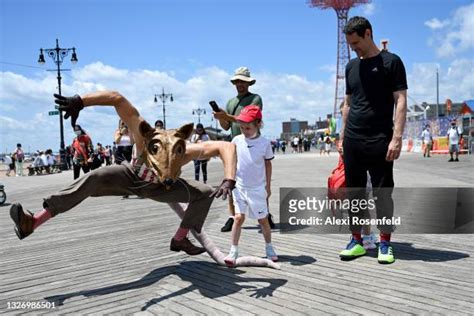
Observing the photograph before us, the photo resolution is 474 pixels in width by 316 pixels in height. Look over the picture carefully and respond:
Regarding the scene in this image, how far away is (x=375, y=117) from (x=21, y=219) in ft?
10.7

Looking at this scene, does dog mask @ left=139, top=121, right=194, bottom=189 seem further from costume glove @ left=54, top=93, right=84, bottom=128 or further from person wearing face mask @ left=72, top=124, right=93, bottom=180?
person wearing face mask @ left=72, top=124, right=93, bottom=180

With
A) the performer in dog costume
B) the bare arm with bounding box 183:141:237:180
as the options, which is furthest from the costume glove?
the bare arm with bounding box 183:141:237:180

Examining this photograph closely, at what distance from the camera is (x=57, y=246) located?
224 inches

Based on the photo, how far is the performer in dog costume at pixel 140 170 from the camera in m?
3.42

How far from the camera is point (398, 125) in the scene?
14.0 ft

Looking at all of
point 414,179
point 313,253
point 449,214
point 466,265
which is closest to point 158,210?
point 313,253

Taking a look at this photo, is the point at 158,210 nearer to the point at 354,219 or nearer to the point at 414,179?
the point at 354,219

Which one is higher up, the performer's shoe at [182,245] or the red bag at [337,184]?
the red bag at [337,184]

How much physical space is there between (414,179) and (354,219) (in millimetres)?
7992

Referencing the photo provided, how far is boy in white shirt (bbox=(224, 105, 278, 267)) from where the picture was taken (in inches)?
171

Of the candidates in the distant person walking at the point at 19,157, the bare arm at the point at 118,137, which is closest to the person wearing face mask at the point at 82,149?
the bare arm at the point at 118,137

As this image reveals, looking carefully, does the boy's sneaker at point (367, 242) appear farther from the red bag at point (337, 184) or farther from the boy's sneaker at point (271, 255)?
the boy's sneaker at point (271, 255)

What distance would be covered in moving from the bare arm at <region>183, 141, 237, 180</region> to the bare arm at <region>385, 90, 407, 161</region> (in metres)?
1.56

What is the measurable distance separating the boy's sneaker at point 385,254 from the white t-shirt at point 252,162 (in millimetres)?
1315
